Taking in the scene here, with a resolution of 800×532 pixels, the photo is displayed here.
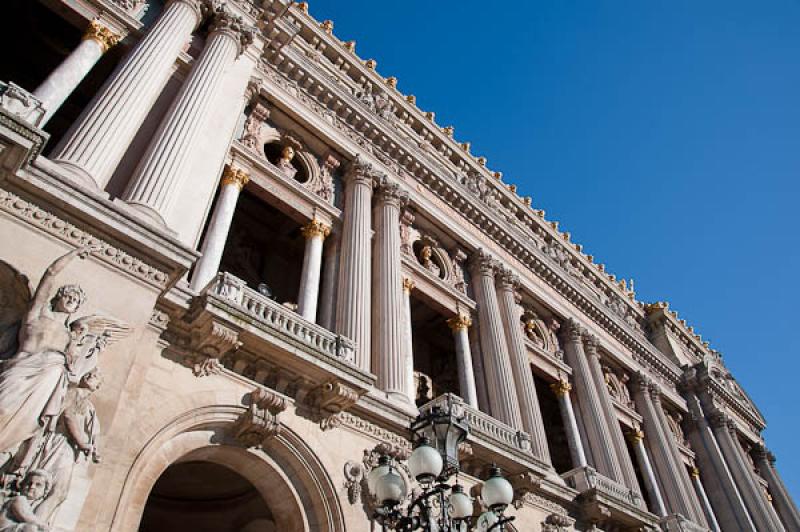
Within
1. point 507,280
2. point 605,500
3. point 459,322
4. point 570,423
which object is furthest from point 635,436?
point 459,322

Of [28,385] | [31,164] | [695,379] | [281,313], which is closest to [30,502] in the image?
[28,385]

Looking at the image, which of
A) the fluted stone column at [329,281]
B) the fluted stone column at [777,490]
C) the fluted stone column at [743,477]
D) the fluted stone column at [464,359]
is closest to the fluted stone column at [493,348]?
the fluted stone column at [464,359]

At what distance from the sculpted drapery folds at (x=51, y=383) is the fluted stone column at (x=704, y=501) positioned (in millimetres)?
25729

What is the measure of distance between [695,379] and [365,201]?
23107 millimetres

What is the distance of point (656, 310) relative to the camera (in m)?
33.7

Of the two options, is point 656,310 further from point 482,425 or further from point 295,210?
point 295,210

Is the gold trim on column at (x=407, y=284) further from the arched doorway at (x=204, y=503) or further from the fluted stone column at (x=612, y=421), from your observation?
the fluted stone column at (x=612, y=421)

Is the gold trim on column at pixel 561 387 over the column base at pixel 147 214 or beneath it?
over

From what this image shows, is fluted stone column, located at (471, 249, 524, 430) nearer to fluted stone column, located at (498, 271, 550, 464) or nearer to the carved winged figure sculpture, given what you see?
fluted stone column, located at (498, 271, 550, 464)

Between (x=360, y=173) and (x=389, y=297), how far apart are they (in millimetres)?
4417

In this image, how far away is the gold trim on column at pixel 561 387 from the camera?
69.7 feet

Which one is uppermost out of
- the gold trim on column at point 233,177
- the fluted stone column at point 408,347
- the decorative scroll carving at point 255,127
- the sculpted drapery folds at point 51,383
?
the decorative scroll carving at point 255,127

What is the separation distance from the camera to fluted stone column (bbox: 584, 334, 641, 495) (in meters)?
20.0

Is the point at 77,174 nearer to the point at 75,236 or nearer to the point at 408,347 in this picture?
the point at 75,236
